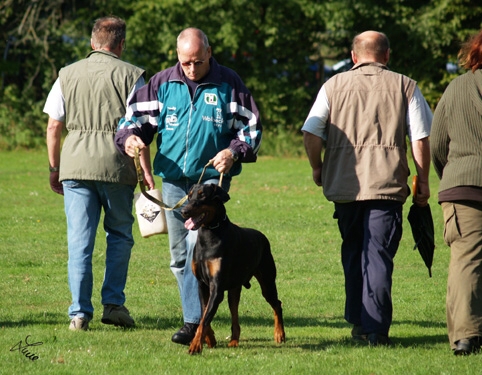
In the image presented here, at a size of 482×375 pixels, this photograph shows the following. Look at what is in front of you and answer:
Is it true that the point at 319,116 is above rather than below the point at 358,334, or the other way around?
above

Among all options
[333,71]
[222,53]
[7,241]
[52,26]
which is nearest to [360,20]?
[333,71]

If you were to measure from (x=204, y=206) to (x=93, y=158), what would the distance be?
4.21 ft

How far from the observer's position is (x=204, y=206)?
5891mm

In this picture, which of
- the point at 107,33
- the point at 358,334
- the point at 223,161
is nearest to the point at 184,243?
the point at 223,161

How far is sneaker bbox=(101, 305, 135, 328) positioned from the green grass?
0.33 ft

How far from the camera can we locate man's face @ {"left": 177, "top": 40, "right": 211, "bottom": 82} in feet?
20.0

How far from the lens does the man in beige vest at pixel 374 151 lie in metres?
6.35

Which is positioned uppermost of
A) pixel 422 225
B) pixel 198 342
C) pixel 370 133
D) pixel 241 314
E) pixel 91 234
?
pixel 370 133

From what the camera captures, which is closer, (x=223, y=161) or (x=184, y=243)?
(x=223, y=161)

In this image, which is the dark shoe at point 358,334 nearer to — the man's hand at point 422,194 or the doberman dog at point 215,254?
the doberman dog at point 215,254

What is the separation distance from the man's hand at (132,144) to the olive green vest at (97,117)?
59cm

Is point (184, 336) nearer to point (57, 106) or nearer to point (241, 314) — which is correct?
point (241, 314)

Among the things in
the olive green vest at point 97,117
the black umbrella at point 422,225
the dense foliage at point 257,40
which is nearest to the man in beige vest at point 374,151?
the black umbrella at point 422,225
